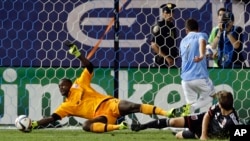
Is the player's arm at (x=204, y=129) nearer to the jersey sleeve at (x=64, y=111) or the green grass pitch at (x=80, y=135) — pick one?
the green grass pitch at (x=80, y=135)

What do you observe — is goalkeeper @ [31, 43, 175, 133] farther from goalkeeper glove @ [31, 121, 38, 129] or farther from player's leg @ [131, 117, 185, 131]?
player's leg @ [131, 117, 185, 131]

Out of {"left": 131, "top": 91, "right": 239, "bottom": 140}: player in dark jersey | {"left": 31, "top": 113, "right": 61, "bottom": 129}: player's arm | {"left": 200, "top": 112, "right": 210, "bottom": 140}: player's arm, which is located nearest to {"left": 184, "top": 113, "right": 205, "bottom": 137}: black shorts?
{"left": 131, "top": 91, "right": 239, "bottom": 140}: player in dark jersey

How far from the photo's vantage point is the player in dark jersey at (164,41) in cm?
1425

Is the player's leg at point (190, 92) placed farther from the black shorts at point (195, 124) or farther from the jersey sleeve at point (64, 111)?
the jersey sleeve at point (64, 111)

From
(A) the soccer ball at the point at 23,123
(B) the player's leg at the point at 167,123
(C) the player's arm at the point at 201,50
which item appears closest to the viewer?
(B) the player's leg at the point at 167,123

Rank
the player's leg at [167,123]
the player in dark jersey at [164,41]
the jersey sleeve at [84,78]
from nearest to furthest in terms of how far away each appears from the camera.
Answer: the player's leg at [167,123] → the jersey sleeve at [84,78] → the player in dark jersey at [164,41]

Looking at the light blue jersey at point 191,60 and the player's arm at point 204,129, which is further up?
the light blue jersey at point 191,60

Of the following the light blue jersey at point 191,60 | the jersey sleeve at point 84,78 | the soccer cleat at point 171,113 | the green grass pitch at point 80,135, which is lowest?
the green grass pitch at point 80,135

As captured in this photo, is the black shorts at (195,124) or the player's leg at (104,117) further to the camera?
the player's leg at (104,117)

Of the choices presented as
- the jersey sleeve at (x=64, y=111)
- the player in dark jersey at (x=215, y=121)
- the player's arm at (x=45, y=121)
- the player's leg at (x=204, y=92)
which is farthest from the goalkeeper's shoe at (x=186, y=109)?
the player's arm at (x=45, y=121)

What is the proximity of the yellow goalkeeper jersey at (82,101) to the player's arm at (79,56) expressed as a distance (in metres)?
0.07

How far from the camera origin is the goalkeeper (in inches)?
512

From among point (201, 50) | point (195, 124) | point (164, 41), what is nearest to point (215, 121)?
point (195, 124)

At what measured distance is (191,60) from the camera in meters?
13.1
